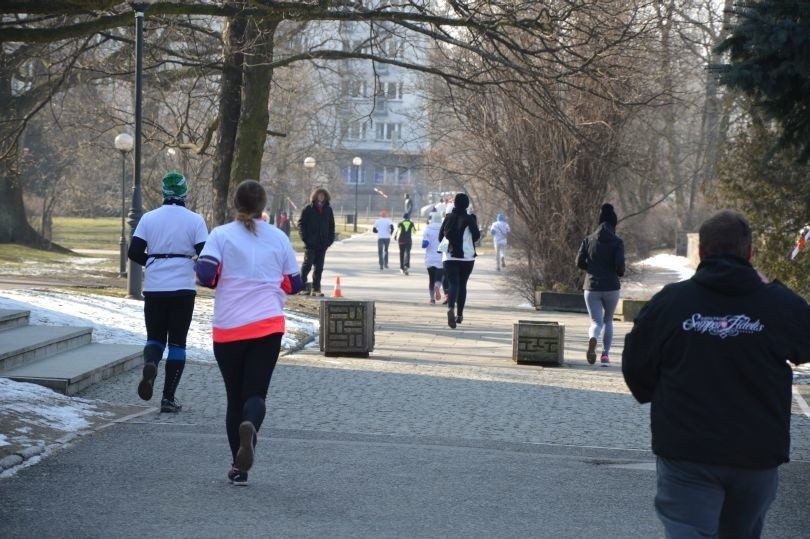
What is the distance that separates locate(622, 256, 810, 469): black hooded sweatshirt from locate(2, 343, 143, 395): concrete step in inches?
276

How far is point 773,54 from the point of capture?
9156mm

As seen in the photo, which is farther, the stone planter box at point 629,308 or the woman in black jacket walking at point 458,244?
the stone planter box at point 629,308

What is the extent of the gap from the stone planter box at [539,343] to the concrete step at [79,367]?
14.9 ft

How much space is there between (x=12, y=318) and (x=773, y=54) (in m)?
7.77

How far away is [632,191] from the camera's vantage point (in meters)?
40.8

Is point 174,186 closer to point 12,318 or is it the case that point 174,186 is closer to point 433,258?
point 12,318

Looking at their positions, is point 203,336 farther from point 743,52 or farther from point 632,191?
point 632,191

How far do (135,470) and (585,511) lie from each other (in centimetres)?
272

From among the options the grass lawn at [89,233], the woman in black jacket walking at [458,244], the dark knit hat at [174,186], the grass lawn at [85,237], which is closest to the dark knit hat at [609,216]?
the woman in black jacket walking at [458,244]

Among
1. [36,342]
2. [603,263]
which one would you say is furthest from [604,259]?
[36,342]

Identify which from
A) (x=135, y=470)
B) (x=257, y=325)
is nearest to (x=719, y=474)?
(x=257, y=325)

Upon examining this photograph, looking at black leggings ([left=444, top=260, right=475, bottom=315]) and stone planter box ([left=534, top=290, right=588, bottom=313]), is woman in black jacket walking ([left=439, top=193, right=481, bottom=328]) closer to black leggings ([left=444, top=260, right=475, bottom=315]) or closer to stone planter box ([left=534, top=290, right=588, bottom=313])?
black leggings ([left=444, top=260, right=475, bottom=315])

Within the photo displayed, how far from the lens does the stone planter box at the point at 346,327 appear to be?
1492 centimetres

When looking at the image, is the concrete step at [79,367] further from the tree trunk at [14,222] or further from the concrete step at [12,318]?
the tree trunk at [14,222]
